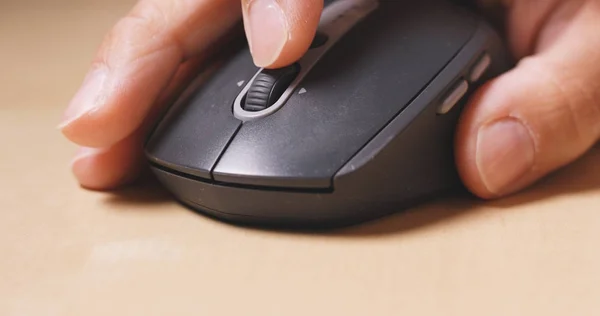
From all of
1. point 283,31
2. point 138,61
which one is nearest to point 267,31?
point 283,31

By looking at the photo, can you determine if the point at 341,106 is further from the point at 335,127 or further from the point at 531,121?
the point at 531,121

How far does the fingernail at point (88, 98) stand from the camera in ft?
1.91

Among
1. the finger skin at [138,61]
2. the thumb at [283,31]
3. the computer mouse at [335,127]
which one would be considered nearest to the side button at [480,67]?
the computer mouse at [335,127]

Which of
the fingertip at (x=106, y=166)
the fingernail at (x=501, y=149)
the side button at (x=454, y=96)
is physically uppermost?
the side button at (x=454, y=96)

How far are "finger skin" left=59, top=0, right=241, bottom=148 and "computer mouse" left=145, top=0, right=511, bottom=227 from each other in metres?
0.04

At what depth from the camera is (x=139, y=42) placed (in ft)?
2.05

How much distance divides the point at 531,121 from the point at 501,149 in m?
0.03

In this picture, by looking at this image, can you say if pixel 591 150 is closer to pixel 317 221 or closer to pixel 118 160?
pixel 317 221

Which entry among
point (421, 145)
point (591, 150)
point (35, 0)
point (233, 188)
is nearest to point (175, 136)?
point (233, 188)

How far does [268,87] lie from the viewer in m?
0.53

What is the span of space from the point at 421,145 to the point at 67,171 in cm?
34

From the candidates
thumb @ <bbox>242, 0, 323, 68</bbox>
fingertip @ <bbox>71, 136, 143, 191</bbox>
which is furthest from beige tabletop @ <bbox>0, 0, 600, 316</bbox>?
thumb @ <bbox>242, 0, 323, 68</bbox>

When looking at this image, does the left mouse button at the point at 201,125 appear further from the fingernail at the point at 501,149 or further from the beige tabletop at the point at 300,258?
the fingernail at the point at 501,149

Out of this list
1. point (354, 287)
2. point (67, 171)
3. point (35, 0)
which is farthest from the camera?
point (35, 0)
